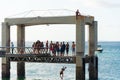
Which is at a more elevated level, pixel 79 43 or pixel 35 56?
pixel 79 43

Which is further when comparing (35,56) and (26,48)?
(26,48)

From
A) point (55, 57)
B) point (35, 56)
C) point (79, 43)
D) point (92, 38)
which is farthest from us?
point (92, 38)

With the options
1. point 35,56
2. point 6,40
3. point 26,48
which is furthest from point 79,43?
point 6,40

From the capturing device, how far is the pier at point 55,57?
41.4 m

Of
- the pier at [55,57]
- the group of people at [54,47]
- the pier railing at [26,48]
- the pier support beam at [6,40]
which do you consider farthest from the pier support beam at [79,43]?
the pier support beam at [6,40]

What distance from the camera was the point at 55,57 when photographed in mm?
41844

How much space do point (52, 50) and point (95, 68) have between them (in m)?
5.95

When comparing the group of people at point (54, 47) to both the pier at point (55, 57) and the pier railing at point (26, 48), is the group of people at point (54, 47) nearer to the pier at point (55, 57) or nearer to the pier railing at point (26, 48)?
the pier railing at point (26, 48)

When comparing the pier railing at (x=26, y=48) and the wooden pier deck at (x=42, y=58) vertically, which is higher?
the pier railing at (x=26, y=48)

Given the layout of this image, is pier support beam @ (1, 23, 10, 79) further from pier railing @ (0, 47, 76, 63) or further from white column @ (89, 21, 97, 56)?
white column @ (89, 21, 97, 56)

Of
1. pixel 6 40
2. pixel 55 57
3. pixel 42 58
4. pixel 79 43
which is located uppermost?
pixel 6 40

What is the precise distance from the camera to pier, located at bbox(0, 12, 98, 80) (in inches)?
1629

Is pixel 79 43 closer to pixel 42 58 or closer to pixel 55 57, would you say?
pixel 55 57

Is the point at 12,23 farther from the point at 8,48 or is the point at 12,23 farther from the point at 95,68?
the point at 95,68
